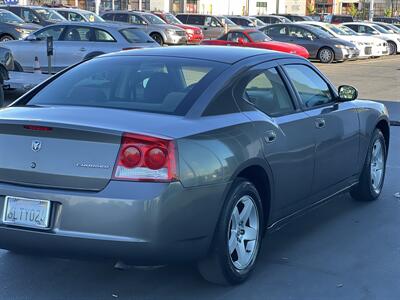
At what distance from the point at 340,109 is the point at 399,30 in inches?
1318

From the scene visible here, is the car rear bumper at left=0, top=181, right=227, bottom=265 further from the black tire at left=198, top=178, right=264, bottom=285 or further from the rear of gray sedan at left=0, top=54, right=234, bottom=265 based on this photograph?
the black tire at left=198, top=178, right=264, bottom=285

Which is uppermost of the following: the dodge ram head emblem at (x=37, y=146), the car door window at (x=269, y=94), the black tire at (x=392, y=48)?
the car door window at (x=269, y=94)

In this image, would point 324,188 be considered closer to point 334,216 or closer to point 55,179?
point 334,216

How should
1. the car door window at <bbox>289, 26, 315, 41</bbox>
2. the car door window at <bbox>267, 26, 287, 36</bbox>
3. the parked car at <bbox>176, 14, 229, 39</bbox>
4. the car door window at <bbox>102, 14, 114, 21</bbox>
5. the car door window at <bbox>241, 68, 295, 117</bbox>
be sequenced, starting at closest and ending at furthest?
the car door window at <bbox>241, 68, 295, 117</bbox> < the car door window at <bbox>289, 26, 315, 41</bbox> < the car door window at <bbox>267, 26, 287, 36</bbox> < the car door window at <bbox>102, 14, 114, 21</bbox> < the parked car at <bbox>176, 14, 229, 39</bbox>

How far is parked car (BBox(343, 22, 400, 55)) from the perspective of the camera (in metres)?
33.9

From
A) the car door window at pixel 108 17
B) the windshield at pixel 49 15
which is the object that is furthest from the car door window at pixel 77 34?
the car door window at pixel 108 17

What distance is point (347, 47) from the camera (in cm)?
2716

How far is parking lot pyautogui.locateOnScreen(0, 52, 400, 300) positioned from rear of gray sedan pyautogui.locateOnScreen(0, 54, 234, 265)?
0.38m

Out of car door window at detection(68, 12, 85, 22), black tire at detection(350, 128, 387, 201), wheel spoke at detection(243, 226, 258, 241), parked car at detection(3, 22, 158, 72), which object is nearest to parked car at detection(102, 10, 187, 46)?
car door window at detection(68, 12, 85, 22)

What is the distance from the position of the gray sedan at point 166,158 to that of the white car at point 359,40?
24545 mm

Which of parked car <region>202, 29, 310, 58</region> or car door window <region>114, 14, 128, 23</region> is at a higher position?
car door window <region>114, 14, 128, 23</region>

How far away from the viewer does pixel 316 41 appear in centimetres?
2731

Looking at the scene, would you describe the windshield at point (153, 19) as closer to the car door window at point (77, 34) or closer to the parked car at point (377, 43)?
the parked car at point (377, 43)

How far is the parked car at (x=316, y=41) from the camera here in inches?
1062
